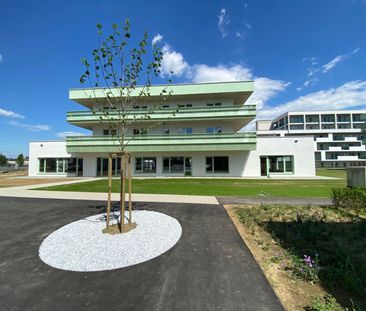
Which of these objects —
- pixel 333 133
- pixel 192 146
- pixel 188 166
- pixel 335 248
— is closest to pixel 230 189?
pixel 335 248

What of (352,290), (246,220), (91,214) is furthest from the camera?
(91,214)

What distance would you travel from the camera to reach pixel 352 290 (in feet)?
11.5

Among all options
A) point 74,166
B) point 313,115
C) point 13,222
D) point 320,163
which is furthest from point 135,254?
point 313,115

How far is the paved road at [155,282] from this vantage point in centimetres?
318

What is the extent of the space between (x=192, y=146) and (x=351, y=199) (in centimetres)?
1896

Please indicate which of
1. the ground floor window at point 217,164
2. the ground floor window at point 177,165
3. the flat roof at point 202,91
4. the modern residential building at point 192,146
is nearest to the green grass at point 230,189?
the modern residential building at point 192,146

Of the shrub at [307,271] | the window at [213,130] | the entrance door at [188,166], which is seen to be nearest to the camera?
the shrub at [307,271]

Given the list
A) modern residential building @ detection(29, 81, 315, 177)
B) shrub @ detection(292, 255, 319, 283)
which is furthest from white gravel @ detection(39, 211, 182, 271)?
modern residential building @ detection(29, 81, 315, 177)

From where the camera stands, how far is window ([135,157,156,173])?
2878 centimetres

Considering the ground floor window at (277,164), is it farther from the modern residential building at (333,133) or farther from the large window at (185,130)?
the modern residential building at (333,133)

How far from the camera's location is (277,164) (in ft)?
90.1

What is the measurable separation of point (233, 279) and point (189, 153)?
2425cm

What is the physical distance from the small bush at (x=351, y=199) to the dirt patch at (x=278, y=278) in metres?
4.51

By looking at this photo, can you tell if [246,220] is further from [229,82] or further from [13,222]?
[229,82]
